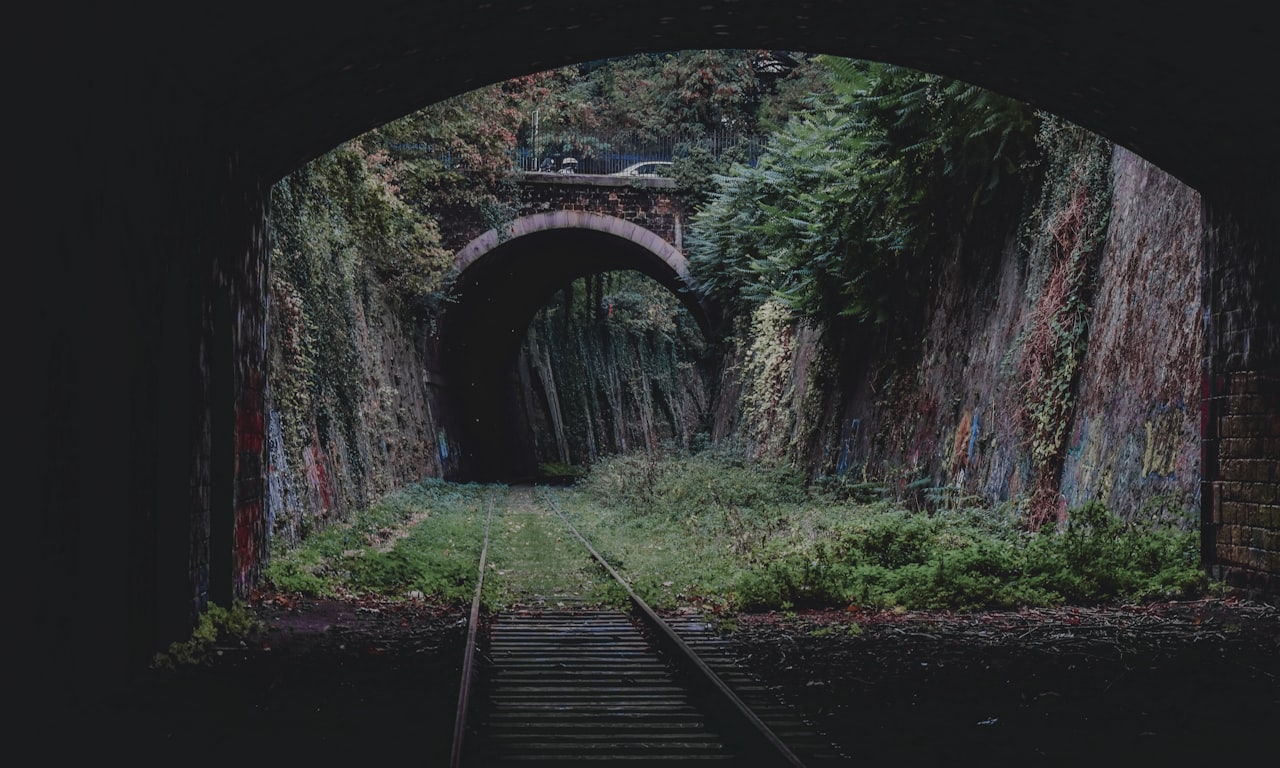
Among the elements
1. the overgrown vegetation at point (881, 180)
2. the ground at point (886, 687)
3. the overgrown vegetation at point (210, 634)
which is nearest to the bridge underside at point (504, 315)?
the overgrown vegetation at point (881, 180)

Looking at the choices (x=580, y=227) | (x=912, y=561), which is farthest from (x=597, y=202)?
(x=912, y=561)

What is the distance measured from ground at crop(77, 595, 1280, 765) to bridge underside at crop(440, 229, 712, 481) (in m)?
18.3

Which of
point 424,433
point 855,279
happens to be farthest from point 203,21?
point 424,433

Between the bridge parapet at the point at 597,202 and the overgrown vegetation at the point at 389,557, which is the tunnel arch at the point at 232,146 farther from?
the bridge parapet at the point at 597,202

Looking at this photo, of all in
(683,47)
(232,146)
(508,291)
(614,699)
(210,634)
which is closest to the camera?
(614,699)

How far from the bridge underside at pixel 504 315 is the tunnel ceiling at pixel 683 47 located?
17.0 metres

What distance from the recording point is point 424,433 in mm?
26031

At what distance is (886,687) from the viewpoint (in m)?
6.01

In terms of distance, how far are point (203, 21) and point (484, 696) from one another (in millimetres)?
3648

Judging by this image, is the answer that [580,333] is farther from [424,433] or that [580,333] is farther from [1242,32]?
[1242,32]

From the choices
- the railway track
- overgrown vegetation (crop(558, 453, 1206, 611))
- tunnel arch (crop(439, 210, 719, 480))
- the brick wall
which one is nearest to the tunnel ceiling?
the brick wall

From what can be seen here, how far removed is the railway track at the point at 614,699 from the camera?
4812 mm

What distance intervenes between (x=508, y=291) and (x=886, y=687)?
25424 millimetres

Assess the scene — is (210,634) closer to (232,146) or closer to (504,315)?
(232,146)
